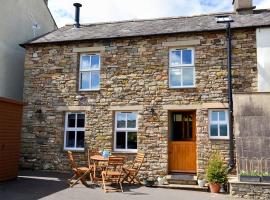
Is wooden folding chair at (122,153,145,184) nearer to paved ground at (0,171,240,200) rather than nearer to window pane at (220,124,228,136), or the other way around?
paved ground at (0,171,240,200)

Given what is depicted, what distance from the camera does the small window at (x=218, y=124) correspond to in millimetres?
11805

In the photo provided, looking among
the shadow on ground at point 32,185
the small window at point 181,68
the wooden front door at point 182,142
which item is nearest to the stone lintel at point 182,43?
the small window at point 181,68

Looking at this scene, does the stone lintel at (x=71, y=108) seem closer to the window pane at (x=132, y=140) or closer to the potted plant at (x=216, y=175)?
the window pane at (x=132, y=140)

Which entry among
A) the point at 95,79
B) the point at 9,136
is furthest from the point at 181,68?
the point at 9,136

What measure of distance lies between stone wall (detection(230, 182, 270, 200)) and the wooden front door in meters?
2.90

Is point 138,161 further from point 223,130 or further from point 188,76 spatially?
point 188,76

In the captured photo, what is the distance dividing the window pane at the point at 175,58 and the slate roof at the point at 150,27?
0.81 metres

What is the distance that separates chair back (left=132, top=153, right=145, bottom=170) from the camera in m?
11.5

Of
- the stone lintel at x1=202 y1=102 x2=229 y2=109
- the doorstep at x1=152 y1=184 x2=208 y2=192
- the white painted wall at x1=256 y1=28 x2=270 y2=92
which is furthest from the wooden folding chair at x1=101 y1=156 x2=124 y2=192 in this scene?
the white painted wall at x1=256 y1=28 x2=270 y2=92

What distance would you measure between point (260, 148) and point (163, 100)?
3.79m

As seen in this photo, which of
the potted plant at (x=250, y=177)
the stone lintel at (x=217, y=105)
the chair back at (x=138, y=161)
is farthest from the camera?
the stone lintel at (x=217, y=105)

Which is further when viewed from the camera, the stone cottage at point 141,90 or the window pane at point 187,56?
the window pane at point 187,56

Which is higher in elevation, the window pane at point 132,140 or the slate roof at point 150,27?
the slate roof at point 150,27

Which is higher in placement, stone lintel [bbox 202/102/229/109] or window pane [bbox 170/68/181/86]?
window pane [bbox 170/68/181/86]
